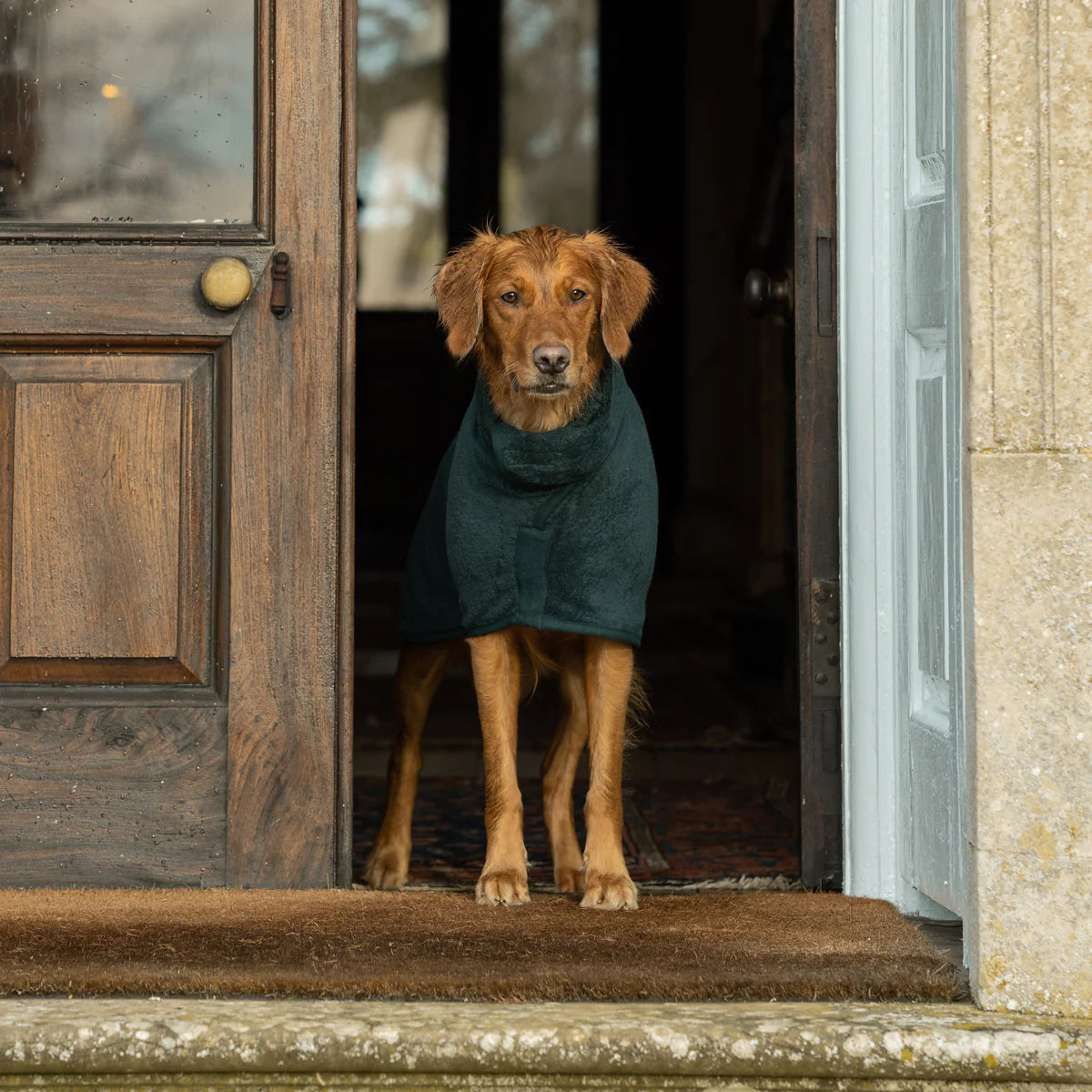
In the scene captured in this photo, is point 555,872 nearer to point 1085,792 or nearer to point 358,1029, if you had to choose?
point 358,1029

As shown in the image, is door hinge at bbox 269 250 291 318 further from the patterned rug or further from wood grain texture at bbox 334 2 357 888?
the patterned rug

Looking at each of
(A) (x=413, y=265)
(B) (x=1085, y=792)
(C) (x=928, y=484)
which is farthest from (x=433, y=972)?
(A) (x=413, y=265)

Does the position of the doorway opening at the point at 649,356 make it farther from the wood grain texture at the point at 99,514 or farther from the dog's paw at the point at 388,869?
the wood grain texture at the point at 99,514

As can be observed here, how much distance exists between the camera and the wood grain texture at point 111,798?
2.56m

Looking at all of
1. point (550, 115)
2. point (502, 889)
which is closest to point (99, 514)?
point (502, 889)

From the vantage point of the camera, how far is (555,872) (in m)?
2.85

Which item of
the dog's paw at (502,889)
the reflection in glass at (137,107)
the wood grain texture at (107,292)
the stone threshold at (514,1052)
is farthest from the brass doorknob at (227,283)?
the stone threshold at (514,1052)

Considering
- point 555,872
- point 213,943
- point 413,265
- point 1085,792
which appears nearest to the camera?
point 1085,792

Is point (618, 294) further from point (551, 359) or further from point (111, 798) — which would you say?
point (111, 798)

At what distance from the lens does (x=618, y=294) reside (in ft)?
9.20

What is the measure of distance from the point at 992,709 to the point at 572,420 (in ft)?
3.45

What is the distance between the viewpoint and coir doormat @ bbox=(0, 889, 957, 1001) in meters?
A: 2.02

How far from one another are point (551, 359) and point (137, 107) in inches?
37.3

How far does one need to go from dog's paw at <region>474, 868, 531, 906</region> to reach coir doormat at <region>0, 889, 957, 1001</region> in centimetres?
3
